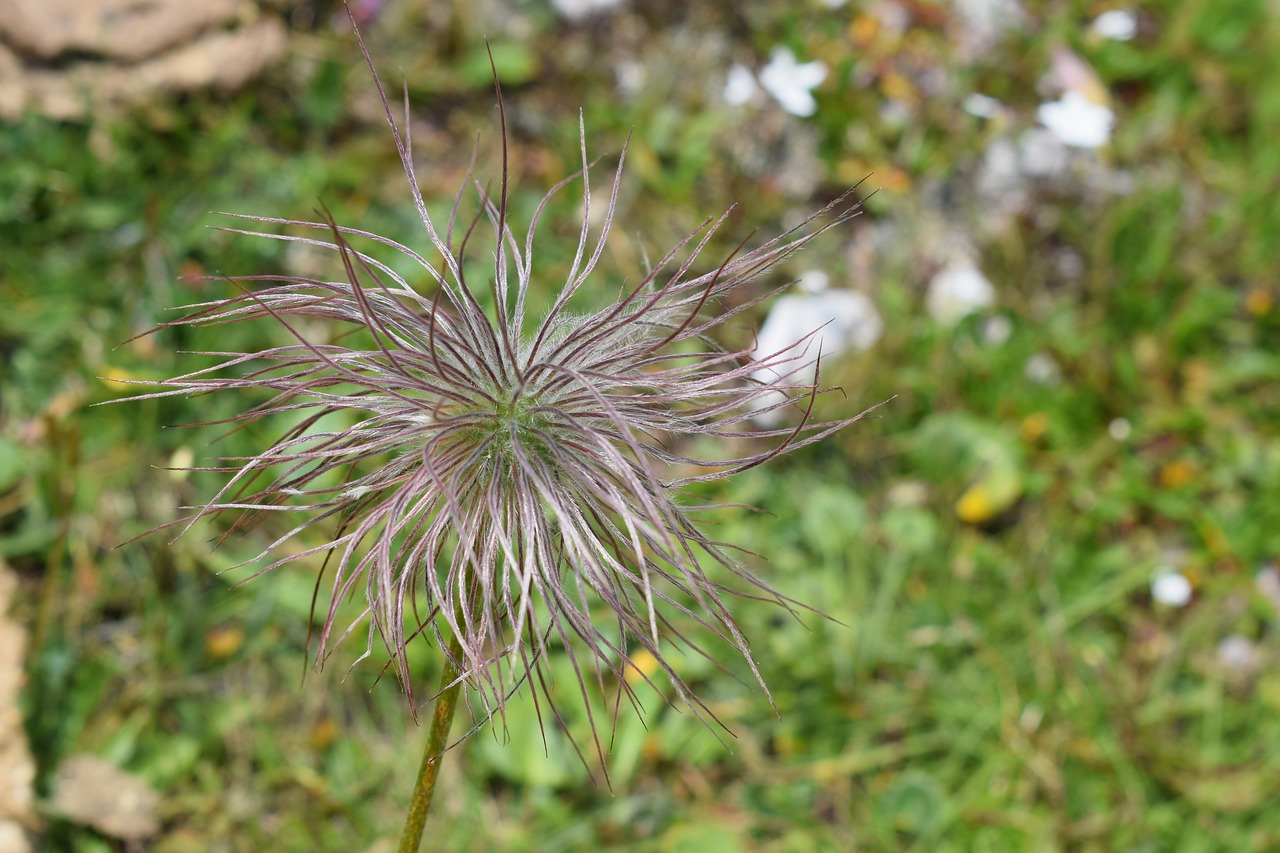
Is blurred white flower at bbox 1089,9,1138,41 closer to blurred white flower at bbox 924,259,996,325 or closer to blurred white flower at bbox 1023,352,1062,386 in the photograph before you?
blurred white flower at bbox 924,259,996,325

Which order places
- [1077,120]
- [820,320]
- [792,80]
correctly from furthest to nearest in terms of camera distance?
[1077,120], [792,80], [820,320]

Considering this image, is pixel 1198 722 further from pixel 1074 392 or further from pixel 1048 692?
pixel 1074 392

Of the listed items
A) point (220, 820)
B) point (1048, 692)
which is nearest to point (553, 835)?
point (220, 820)

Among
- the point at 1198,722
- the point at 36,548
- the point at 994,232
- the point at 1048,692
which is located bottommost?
the point at 1198,722

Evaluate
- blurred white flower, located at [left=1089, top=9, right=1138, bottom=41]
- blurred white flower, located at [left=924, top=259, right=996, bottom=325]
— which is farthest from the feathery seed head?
blurred white flower, located at [left=1089, top=9, right=1138, bottom=41]

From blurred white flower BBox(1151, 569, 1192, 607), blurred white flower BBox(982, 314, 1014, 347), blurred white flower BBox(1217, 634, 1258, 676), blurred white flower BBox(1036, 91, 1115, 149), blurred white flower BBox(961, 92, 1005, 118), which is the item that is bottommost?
blurred white flower BBox(1217, 634, 1258, 676)

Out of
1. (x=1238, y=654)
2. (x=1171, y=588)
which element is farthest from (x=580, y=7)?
(x=1238, y=654)

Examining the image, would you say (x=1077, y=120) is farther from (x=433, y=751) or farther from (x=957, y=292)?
(x=433, y=751)
